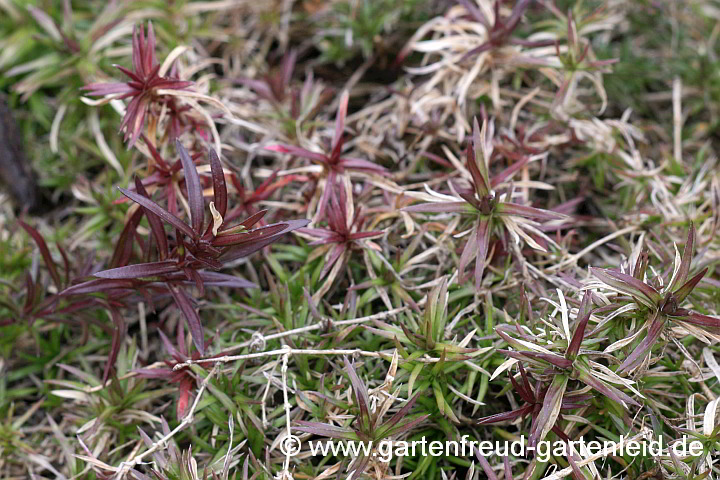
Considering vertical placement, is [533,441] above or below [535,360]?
below

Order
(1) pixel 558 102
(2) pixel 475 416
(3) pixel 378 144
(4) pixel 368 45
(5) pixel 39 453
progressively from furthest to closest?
(4) pixel 368 45 < (3) pixel 378 144 < (1) pixel 558 102 < (5) pixel 39 453 < (2) pixel 475 416

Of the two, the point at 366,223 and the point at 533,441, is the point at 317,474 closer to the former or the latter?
the point at 533,441

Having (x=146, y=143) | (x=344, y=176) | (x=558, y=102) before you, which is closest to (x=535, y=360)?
(x=344, y=176)

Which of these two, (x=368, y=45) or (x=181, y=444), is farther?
(x=368, y=45)

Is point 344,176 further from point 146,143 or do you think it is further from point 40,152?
point 40,152

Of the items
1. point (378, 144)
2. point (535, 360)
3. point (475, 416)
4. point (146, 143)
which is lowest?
point (475, 416)

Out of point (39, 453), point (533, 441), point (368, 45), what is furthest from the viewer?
point (368, 45)
